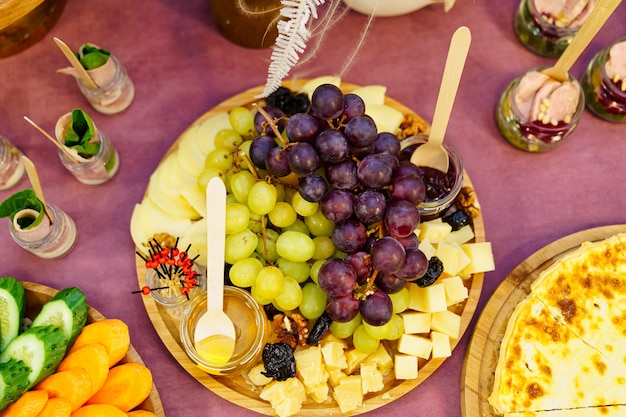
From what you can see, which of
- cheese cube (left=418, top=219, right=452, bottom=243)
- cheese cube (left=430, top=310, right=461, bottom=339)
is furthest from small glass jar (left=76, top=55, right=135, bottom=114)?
cheese cube (left=430, top=310, right=461, bottom=339)

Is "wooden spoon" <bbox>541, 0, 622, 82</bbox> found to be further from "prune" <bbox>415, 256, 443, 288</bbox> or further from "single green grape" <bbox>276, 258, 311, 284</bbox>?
"single green grape" <bbox>276, 258, 311, 284</bbox>

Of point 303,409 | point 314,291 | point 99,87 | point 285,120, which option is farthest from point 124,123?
point 303,409

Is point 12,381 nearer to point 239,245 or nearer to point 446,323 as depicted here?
point 239,245

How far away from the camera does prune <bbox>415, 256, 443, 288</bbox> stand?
1098 mm

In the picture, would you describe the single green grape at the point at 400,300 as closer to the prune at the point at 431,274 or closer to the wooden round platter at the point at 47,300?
the prune at the point at 431,274

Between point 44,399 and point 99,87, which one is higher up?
point 99,87

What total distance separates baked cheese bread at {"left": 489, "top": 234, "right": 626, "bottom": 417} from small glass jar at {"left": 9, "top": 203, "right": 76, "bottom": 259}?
883 millimetres

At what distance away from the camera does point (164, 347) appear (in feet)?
3.90

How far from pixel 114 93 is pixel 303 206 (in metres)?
0.54

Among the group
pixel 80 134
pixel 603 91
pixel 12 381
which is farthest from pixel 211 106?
pixel 603 91

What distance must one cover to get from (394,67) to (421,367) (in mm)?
691

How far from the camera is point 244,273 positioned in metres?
1.08

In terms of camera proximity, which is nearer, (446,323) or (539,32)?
(446,323)

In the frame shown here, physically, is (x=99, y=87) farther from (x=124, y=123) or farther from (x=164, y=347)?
(x=164, y=347)
